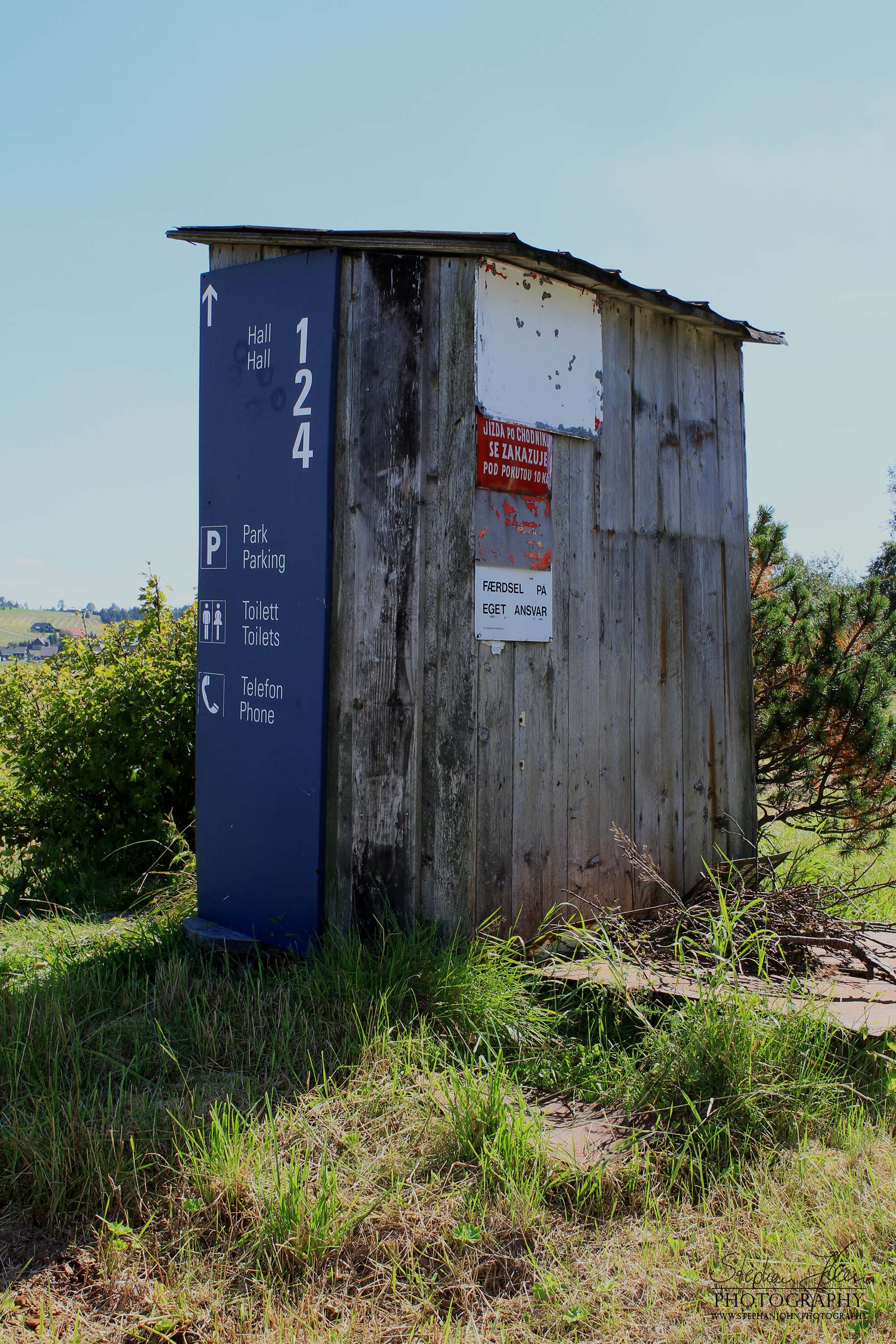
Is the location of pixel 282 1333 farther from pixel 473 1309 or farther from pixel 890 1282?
pixel 890 1282

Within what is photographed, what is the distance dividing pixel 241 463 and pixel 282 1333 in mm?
3426

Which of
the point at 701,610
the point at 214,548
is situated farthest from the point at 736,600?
the point at 214,548

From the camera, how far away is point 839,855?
22.2ft

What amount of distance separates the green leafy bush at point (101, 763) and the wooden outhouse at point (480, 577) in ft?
7.97

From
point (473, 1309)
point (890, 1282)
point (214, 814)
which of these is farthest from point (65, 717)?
point (890, 1282)

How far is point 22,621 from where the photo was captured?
141 meters

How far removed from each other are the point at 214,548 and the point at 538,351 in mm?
1745

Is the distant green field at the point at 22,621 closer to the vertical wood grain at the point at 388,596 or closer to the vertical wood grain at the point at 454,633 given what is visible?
the vertical wood grain at the point at 388,596

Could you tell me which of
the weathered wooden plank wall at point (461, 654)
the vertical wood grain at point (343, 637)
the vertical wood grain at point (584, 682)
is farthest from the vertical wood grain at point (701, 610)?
the vertical wood grain at point (343, 637)

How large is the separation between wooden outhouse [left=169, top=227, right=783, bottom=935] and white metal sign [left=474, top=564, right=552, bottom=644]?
0.01 metres

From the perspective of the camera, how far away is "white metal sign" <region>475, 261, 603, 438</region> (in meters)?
4.19

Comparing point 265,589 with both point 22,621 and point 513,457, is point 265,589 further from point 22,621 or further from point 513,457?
point 22,621

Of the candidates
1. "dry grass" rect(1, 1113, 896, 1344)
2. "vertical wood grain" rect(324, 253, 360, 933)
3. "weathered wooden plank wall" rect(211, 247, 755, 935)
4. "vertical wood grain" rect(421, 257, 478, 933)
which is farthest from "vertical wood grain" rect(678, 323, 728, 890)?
"dry grass" rect(1, 1113, 896, 1344)

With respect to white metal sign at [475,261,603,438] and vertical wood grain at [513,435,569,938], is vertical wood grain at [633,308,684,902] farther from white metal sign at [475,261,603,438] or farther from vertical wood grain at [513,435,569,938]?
vertical wood grain at [513,435,569,938]
